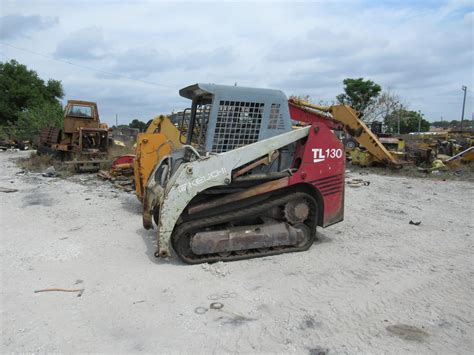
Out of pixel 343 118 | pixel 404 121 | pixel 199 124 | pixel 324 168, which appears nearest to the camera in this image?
pixel 324 168

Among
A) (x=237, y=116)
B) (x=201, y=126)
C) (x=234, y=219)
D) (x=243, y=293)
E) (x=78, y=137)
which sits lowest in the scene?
(x=243, y=293)

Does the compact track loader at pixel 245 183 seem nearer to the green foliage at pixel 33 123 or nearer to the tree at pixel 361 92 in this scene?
the green foliage at pixel 33 123

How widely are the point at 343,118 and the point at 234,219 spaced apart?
5.16m

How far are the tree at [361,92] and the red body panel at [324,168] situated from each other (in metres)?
27.4

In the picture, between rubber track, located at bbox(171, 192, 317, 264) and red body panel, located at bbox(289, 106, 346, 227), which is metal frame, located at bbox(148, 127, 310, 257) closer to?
rubber track, located at bbox(171, 192, 317, 264)

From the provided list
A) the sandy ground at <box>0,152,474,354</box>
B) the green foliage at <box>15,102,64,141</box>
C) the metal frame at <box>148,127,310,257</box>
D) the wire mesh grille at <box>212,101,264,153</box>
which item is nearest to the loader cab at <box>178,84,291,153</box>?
the wire mesh grille at <box>212,101,264,153</box>

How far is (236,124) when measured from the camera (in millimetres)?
5109

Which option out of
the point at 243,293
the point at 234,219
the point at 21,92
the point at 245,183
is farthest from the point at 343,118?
the point at 21,92

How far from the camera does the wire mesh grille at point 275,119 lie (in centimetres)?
522

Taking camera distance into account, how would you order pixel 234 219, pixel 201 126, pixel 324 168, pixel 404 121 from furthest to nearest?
pixel 404 121
pixel 201 126
pixel 324 168
pixel 234 219

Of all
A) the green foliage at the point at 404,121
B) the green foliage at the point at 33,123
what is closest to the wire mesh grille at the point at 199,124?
the green foliage at the point at 33,123

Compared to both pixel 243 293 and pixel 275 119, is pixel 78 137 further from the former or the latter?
pixel 243 293

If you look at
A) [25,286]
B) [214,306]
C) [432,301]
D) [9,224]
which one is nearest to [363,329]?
[432,301]

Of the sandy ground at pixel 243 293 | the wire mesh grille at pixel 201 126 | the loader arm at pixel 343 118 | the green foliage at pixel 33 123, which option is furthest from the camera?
the green foliage at pixel 33 123
